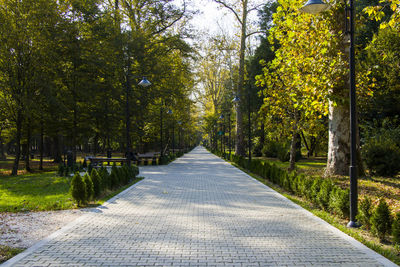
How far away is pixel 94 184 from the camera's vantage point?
31.4 feet

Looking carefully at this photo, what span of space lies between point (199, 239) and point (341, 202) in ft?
11.5

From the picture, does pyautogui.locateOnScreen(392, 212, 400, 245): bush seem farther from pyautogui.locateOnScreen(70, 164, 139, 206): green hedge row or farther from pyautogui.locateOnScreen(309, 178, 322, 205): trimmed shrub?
pyautogui.locateOnScreen(70, 164, 139, 206): green hedge row

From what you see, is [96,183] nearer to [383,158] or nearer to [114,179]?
[114,179]

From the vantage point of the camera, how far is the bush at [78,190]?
8496mm

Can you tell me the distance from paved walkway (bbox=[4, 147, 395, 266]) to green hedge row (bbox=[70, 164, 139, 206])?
0.70 m

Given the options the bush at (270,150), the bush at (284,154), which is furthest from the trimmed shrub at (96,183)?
the bush at (270,150)

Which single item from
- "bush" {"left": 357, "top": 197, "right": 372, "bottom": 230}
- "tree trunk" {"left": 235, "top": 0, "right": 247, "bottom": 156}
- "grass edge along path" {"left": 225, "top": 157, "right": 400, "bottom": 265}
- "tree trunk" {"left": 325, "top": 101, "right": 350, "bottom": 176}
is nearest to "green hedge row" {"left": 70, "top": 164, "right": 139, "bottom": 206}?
"grass edge along path" {"left": 225, "top": 157, "right": 400, "bottom": 265}

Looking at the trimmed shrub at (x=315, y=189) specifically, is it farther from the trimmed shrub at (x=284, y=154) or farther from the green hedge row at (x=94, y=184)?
the trimmed shrub at (x=284, y=154)

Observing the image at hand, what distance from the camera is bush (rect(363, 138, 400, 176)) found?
43.4ft

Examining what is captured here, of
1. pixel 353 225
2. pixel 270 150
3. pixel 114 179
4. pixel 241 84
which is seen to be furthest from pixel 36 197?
pixel 270 150

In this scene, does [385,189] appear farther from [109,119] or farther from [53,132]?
[53,132]

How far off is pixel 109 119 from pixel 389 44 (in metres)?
19.4

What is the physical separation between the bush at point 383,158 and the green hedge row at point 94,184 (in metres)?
10.5

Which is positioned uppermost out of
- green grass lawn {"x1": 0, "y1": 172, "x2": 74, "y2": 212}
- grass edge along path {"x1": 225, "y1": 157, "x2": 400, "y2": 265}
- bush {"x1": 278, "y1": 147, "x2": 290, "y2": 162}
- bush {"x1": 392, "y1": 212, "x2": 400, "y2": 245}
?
bush {"x1": 278, "y1": 147, "x2": 290, "y2": 162}
